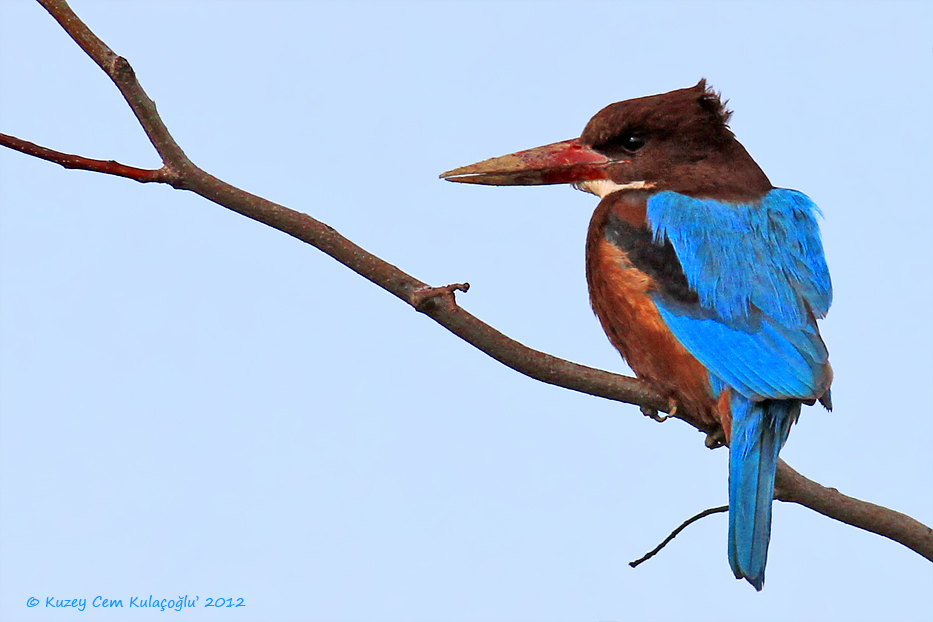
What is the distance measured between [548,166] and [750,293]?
868 millimetres

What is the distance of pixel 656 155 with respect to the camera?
3480 mm

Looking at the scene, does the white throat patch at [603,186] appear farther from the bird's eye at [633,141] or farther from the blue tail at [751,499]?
the blue tail at [751,499]

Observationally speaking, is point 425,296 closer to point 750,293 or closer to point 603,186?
point 750,293

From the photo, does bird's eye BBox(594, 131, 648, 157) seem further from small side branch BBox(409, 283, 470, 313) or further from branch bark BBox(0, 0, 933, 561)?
small side branch BBox(409, 283, 470, 313)

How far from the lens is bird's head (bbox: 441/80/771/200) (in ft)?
11.3

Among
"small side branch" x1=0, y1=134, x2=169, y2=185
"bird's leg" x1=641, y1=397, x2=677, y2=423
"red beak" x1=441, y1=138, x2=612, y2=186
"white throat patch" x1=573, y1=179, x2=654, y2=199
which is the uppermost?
"red beak" x1=441, y1=138, x2=612, y2=186

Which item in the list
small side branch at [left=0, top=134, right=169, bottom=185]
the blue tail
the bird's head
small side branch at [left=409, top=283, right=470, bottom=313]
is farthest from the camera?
the bird's head

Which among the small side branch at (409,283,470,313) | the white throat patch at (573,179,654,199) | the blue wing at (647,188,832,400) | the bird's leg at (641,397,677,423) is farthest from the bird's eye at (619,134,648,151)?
the small side branch at (409,283,470,313)

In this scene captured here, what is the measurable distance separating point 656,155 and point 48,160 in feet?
6.56

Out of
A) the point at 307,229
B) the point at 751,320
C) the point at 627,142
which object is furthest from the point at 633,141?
the point at 307,229

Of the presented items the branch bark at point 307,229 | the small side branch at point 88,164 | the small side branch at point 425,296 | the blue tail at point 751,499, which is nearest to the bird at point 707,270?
the blue tail at point 751,499

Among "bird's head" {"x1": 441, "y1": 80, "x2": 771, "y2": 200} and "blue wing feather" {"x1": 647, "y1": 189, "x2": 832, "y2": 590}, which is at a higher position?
Result: "bird's head" {"x1": 441, "y1": 80, "x2": 771, "y2": 200}

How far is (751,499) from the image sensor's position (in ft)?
8.95

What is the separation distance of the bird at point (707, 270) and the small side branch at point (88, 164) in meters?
1.28
